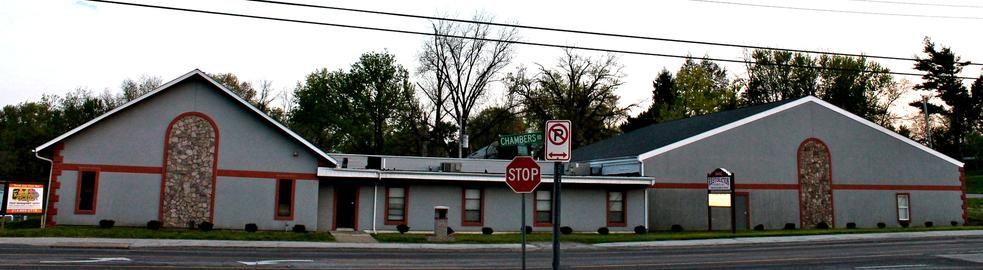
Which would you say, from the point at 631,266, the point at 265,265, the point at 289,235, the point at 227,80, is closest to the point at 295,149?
the point at 289,235

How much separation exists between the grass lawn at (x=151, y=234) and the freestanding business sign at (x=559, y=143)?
1671 cm

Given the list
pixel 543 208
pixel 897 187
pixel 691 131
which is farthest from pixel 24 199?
pixel 897 187

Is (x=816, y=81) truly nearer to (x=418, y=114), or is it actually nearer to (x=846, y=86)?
(x=846, y=86)

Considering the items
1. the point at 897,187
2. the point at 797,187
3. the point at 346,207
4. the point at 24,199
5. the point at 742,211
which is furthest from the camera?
the point at 897,187

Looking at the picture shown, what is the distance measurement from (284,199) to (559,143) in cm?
2139

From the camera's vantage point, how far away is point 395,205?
31719 mm

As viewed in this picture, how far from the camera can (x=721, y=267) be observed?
717 inches

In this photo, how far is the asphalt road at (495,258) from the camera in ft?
55.7

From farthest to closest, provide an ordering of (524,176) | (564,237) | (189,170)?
(564,237) → (189,170) → (524,176)

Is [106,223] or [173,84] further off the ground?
[173,84]

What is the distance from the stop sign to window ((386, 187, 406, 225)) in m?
20.1

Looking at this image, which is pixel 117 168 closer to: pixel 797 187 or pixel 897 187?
pixel 797 187

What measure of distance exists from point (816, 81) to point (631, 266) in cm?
5878

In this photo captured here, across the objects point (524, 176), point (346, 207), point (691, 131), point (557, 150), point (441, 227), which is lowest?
point (441, 227)
